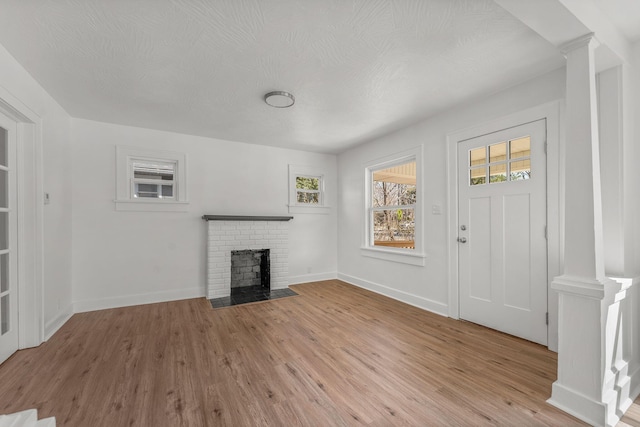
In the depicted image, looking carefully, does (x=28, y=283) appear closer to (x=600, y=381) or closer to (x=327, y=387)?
(x=327, y=387)

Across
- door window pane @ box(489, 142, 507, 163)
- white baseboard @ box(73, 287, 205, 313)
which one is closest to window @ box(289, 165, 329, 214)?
white baseboard @ box(73, 287, 205, 313)

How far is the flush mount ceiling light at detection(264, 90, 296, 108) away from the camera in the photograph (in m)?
2.84

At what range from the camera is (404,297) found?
12.9ft

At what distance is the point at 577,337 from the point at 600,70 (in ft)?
6.35

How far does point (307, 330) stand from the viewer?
2.96 m

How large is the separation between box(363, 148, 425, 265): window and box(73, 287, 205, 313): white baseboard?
113 inches

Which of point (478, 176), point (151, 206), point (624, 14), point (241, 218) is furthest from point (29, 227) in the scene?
point (624, 14)

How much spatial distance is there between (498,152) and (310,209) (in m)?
3.21

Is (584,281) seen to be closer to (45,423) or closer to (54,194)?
(45,423)

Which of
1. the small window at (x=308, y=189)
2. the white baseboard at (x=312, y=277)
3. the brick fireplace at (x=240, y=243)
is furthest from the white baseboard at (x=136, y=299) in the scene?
the small window at (x=308, y=189)

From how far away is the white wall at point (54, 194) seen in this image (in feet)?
8.42

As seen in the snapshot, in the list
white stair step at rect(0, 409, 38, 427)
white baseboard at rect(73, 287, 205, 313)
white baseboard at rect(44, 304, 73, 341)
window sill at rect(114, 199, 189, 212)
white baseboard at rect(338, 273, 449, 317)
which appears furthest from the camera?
window sill at rect(114, 199, 189, 212)

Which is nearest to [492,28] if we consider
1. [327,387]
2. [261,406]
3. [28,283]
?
[327,387]

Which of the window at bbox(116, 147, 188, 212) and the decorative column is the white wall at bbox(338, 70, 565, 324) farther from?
the window at bbox(116, 147, 188, 212)
